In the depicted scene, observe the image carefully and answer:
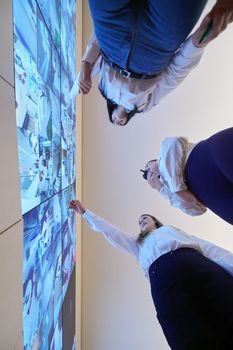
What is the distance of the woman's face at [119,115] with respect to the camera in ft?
4.21

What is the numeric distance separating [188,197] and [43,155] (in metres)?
0.67

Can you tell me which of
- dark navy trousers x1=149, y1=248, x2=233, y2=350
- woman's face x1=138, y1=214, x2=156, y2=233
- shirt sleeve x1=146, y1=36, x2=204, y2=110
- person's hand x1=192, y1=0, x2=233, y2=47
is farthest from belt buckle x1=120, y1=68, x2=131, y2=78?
woman's face x1=138, y1=214, x2=156, y2=233

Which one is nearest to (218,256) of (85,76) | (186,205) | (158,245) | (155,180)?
(158,245)

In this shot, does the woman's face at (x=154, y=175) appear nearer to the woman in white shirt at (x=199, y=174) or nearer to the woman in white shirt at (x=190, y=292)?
the woman in white shirt at (x=199, y=174)

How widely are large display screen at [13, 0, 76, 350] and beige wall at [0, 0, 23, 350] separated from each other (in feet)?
0.18

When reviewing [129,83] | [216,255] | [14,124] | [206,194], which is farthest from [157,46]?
[216,255]

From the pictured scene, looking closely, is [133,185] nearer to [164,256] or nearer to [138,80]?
[164,256]

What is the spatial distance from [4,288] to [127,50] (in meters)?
0.82

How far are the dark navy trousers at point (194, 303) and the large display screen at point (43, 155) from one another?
0.55 metres

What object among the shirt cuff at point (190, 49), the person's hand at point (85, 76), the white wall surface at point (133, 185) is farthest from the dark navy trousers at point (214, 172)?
the white wall surface at point (133, 185)

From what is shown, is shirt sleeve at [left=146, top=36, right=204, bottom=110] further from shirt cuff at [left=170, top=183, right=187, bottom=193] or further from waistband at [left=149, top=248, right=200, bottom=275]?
waistband at [left=149, top=248, right=200, bottom=275]

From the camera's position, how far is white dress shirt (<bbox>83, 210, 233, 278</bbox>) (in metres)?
1.48

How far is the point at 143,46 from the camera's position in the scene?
2.74 feet

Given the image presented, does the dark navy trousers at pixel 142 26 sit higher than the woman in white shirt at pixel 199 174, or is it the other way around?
the dark navy trousers at pixel 142 26
